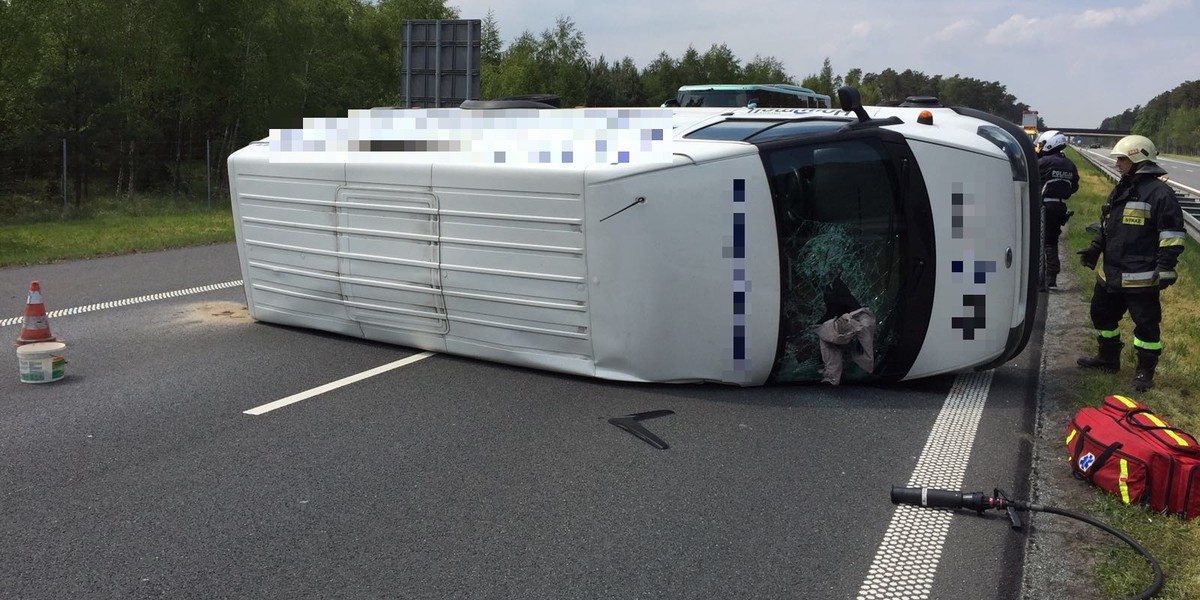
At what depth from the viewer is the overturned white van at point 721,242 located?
21.0 feet

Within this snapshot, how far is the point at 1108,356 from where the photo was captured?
7480 mm

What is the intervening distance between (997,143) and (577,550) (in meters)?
4.22

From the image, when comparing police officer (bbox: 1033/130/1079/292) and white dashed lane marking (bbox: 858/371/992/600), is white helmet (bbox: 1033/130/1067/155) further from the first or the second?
white dashed lane marking (bbox: 858/371/992/600)

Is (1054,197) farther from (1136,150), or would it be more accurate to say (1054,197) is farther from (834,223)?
(834,223)

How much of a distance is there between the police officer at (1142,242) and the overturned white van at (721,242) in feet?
2.52

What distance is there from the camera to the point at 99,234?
56.2 feet

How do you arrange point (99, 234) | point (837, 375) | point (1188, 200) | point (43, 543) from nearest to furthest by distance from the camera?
point (43, 543) → point (837, 375) → point (99, 234) → point (1188, 200)

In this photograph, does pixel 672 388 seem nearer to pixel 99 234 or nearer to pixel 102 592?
pixel 102 592

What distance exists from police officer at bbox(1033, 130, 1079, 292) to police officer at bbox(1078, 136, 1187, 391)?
447 centimetres

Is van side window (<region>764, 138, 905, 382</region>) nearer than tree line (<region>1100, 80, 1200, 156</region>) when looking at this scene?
Yes

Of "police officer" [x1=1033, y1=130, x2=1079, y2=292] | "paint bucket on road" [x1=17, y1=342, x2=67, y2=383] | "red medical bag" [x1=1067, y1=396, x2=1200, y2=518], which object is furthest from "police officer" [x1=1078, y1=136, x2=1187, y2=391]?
"paint bucket on road" [x1=17, y1=342, x2=67, y2=383]

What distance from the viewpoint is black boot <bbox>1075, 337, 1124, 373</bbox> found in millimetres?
7430

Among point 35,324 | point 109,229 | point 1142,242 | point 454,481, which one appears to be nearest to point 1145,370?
point 1142,242

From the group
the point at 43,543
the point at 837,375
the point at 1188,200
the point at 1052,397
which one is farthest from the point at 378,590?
the point at 1188,200
